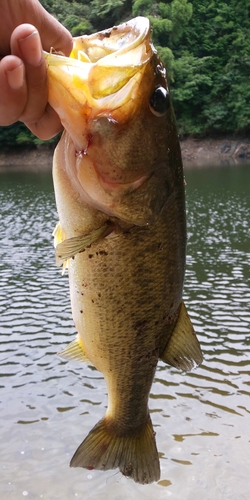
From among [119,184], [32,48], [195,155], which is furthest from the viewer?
[195,155]

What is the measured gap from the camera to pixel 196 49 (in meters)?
52.0

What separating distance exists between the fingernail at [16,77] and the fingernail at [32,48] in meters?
Result: 0.04

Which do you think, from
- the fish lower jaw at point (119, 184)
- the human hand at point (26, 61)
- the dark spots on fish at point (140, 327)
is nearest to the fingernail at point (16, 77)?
the human hand at point (26, 61)

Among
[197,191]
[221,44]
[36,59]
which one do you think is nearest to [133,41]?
[36,59]

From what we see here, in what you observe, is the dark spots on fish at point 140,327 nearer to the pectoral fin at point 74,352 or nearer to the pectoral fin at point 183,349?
the pectoral fin at point 183,349

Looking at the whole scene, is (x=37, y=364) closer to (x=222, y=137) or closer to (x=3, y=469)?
(x=3, y=469)

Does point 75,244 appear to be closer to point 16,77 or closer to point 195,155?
point 16,77

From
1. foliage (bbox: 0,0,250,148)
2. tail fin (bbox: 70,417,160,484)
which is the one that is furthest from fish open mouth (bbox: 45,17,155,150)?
foliage (bbox: 0,0,250,148)

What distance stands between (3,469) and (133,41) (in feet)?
18.1

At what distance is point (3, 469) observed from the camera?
5.66 meters

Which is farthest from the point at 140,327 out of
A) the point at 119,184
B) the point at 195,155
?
the point at 195,155

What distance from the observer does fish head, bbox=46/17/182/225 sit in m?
1.67

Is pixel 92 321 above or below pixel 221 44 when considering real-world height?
above

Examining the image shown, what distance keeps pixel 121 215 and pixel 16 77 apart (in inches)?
25.8
